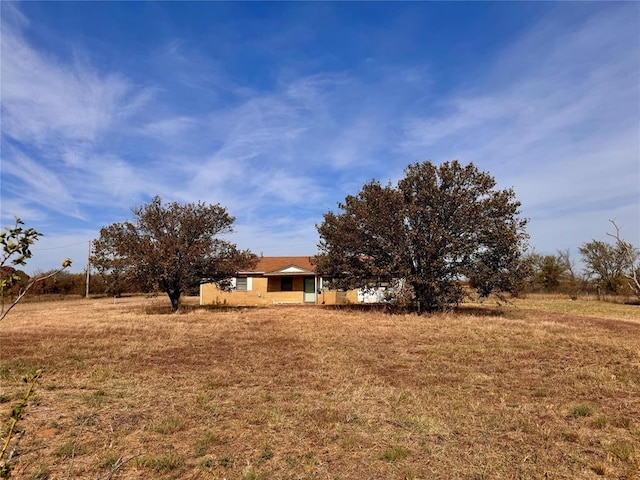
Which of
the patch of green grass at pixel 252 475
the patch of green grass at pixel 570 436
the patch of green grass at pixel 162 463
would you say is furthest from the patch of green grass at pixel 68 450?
the patch of green grass at pixel 570 436

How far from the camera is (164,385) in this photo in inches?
288

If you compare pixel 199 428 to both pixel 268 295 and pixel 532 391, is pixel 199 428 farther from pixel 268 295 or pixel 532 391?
pixel 268 295

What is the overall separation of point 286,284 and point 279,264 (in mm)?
1936

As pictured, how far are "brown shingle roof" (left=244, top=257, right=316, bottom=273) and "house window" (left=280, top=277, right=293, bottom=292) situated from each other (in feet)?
3.30

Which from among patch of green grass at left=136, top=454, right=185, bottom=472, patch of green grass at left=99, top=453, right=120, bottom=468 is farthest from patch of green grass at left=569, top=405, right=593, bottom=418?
patch of green grass at left=99, top=453, right=120, bottom=468

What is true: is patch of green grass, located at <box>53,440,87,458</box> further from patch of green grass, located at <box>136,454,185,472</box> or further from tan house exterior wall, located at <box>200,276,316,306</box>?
tan house exterior wall, located at <box>200,276,316,306</box>

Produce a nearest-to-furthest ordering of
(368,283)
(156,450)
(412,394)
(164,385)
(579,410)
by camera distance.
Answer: (156,450) < (579,410) < (412,394) < (164,385) < (368,283)

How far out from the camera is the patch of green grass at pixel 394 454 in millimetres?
4400

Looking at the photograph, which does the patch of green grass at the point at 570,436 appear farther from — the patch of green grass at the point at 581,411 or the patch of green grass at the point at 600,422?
the patch of green grass at the point at 581,411

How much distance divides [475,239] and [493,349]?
31.1ft

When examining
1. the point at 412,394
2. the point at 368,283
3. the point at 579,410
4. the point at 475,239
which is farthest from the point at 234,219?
the point at 579,410

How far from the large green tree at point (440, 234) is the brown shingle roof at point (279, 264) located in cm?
1018

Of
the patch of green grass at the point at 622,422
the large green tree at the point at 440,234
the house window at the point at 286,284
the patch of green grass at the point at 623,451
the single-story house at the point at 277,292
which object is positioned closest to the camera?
the patch of green grass at the point at 623,451

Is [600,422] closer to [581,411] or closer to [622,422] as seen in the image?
[622,422]
